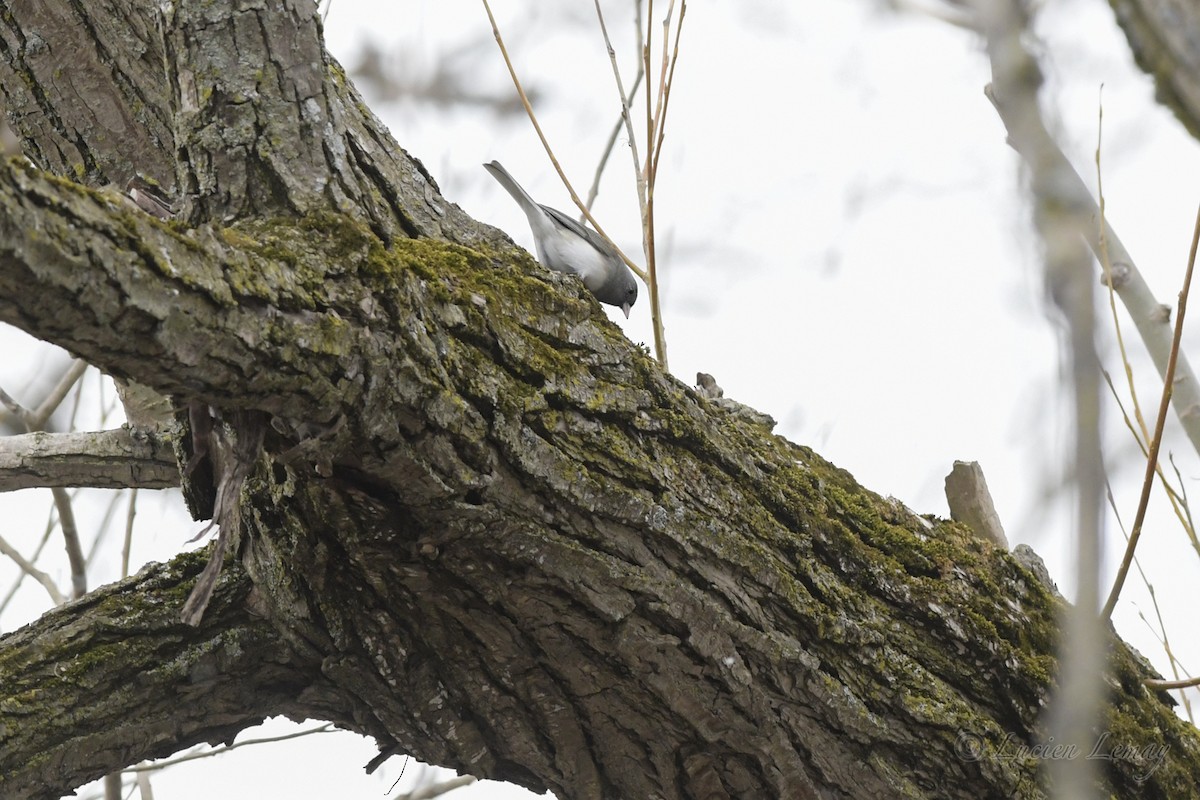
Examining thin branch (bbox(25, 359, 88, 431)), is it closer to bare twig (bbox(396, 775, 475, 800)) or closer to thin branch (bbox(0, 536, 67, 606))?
thin branch (bbox(0, 536, 67, 606))

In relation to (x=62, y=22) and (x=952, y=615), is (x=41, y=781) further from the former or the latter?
(x=952, y=615)

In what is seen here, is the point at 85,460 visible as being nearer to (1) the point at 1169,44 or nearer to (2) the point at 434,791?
(2) the point at 434,791

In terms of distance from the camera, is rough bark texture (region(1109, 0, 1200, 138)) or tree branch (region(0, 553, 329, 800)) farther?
tree branch (region(0, 553, 329, 800))

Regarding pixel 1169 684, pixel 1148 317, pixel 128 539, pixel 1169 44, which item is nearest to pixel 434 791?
pixel 128 539

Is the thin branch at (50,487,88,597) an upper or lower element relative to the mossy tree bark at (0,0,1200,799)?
upper

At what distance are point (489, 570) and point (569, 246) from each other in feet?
7.48

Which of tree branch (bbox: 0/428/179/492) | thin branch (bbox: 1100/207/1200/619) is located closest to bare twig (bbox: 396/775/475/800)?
tree branch (bbox: 0/428/179/492)

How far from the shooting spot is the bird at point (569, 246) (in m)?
3.42

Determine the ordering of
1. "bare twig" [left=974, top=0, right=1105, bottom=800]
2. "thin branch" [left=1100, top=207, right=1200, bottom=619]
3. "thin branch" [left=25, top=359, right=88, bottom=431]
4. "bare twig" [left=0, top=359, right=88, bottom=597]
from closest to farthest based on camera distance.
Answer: "bare twig" [left=974, top=0, right=1105, bottom=800]
"thin branch" [left=1100, top=207, right=1200, bottom=619]
"bare twig" [left=0, top=359, right=88, bottom=597]
"thin branch" [left=25, top=359, right=88, bottom=431]

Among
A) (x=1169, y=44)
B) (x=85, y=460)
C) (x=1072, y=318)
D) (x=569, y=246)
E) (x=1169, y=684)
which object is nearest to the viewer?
(x=1072, y=318)

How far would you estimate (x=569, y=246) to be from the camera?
370 cm

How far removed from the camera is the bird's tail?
313 centimetres

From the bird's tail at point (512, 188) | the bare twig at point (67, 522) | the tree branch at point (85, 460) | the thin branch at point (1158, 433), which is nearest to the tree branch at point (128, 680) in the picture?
the tree branch at point (85, 460)

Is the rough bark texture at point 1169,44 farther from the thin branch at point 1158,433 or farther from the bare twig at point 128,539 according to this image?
the bare twig at point 128,539
